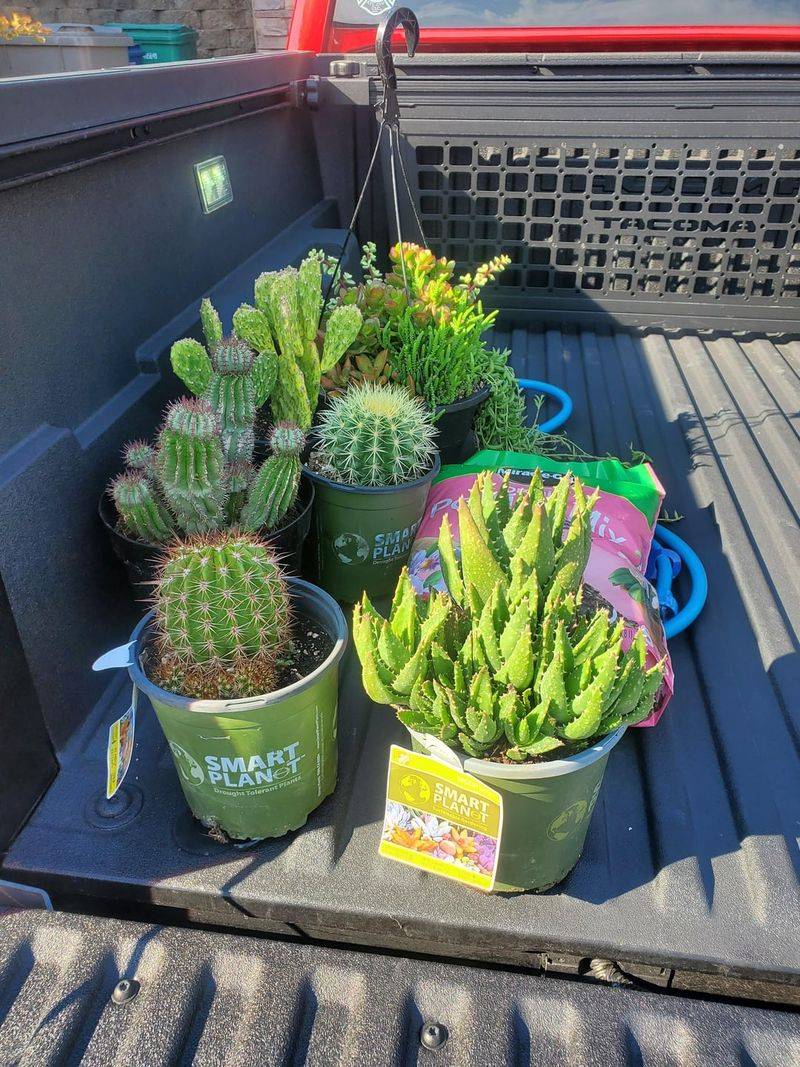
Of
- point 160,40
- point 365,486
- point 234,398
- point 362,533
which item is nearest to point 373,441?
point 365,486

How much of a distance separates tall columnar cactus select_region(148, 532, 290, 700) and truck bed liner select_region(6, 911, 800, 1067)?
1.37 feet

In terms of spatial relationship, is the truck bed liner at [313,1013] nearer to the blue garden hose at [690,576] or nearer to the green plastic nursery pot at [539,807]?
the green plastic nursery pot at [539,807]

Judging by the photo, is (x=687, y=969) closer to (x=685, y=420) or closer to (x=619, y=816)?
(x=619, y=816)

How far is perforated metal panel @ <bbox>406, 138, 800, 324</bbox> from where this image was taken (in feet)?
9.55

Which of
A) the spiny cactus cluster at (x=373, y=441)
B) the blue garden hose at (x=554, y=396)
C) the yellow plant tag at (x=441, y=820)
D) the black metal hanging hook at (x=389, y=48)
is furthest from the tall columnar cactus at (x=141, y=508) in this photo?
the blue garden hose at (x=554, y=396)

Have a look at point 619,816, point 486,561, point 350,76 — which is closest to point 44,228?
point 486,561

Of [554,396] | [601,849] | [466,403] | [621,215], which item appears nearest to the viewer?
[601,849]

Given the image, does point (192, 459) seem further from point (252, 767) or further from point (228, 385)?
point (252, 767)

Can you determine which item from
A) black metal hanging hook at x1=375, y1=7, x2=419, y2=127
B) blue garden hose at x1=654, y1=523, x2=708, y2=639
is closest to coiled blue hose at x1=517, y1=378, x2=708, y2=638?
blue garden hose at x1=654, y1=523, x2=708, y2=639

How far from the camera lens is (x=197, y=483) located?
57.4 inches

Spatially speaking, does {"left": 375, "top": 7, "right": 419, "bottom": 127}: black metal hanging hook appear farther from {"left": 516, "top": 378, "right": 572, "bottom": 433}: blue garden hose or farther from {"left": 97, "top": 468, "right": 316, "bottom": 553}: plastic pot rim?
{"left": 97, "top": 468, "right": 316, "bottom": 553}: plastic pot rim

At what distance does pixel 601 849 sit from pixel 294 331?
Result: 1342mm

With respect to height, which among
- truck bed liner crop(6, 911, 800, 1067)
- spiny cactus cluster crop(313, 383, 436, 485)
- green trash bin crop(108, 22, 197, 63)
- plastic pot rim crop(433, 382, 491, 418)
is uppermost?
green trash bin crop(108, 22, 197, 63)

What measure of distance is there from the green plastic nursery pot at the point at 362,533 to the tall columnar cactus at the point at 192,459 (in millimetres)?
389
